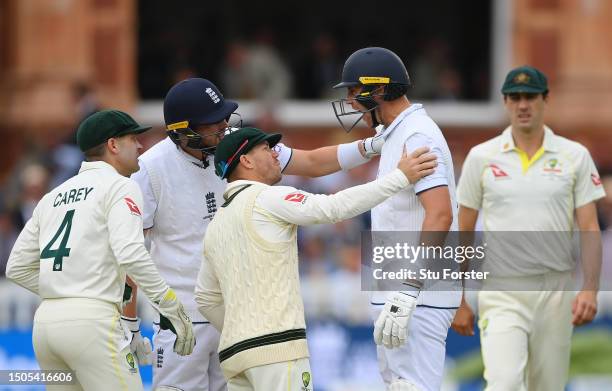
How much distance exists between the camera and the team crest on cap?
8.39m

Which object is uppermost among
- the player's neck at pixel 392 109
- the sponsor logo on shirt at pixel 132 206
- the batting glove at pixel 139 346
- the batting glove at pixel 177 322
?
the player's neck at pixel 392 109

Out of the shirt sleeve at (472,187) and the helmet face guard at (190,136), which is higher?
the helmet face guard at (190,136)

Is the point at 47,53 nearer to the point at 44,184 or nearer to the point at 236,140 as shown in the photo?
the point at 44,184

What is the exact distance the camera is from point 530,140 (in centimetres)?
846

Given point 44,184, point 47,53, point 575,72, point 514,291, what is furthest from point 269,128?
point 514,291

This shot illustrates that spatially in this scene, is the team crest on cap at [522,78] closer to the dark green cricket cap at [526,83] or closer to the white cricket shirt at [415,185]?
the dark green cricket cap at [526,83]

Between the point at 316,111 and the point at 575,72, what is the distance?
115 inches

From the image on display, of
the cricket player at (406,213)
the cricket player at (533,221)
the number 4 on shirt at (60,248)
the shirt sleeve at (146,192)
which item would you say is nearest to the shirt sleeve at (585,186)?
the cricket player at (533,221)

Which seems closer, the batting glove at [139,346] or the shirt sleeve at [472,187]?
the batting glove at [139,346]

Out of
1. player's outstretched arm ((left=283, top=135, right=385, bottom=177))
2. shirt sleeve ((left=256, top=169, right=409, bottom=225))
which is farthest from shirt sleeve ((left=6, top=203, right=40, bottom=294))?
player's outstretched arm ((left=283, top=135, right=385, bottom=177))

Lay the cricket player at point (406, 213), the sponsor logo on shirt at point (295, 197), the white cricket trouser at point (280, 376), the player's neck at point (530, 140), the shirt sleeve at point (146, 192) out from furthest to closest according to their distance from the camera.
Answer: the player's neck at point (530, 140) < the shirt sleeve at point (146, 192) < the cricket player at point (406, 213) < the sponsor logo on shirt at point (295, 197) < the white cricket trouser at point (280, 376)

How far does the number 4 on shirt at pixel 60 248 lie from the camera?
6969 millimetres

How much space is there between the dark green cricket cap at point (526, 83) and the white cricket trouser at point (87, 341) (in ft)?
9.27

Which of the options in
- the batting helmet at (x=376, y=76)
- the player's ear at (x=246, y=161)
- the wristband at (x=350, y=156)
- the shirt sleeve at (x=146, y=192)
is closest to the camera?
the player's ear at (x=246, y=161)
